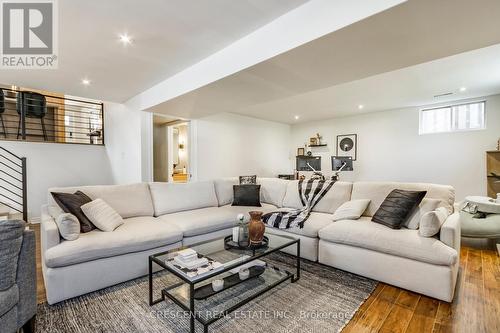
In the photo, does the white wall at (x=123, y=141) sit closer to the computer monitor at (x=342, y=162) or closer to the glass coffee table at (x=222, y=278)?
the glass coffee table at (x=222, y=278)

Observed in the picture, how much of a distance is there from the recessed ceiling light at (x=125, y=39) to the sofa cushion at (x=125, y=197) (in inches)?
65.3

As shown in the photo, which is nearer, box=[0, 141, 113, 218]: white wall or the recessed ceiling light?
the recessed ceiling light

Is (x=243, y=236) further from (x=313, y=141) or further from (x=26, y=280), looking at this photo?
(x=313, y=141)

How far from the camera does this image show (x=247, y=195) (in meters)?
3.83

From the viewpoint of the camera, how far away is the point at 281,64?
7.78 ft

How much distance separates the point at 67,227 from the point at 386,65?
328cm

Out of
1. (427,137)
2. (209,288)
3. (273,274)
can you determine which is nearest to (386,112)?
(427,137)

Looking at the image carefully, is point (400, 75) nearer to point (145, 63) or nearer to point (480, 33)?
point (480, 33)

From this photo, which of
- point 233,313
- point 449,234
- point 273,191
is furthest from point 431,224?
point 273,191

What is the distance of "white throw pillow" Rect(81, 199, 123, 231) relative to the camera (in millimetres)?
2324

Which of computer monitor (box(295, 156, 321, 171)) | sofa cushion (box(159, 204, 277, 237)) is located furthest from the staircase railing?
computer monitor (box(295, 156, 321, 171))

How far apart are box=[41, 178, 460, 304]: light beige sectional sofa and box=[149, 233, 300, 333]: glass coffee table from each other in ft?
1.49

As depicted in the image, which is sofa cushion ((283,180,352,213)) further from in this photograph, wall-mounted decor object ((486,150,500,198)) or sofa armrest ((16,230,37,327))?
wall-mounted decor object ((486,150,500,198))

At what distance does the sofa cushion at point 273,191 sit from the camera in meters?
3.91
